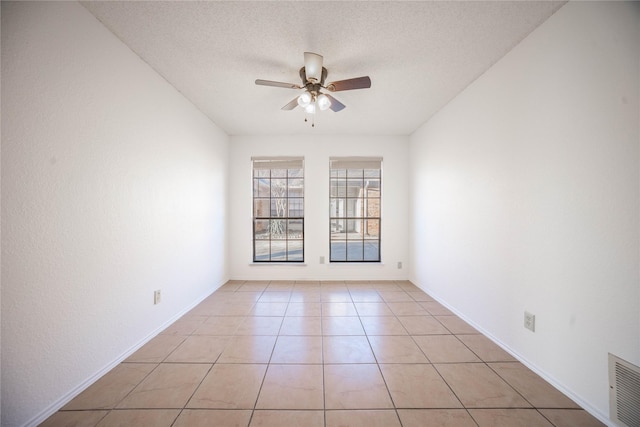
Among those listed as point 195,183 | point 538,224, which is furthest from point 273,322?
point 538,224

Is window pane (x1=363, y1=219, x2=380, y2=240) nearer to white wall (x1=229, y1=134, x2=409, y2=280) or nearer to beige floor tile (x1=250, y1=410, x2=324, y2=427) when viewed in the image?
white wall (x1=229, y1=134, x2=409, y2=280)

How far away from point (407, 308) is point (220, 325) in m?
2.17

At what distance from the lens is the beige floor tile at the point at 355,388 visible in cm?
142

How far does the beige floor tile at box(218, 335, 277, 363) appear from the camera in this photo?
1.85 meters

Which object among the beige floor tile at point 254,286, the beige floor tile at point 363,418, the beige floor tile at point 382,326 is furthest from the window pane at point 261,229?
the beige floor tile at point 363,418

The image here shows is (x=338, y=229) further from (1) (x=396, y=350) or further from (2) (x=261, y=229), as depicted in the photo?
(1) (x=396, y=350)

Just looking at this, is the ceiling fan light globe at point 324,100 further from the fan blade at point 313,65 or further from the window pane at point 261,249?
the window pane at point 261,249

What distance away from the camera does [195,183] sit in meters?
2.96

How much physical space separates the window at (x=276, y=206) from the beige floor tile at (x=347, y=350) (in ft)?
6.84

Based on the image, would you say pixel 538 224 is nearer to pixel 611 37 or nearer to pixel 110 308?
pixel 611 37

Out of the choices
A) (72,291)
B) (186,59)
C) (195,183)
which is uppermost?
(186,59)

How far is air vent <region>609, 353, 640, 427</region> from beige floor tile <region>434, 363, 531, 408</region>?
0.39 meters

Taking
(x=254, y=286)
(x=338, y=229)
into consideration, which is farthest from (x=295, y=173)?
(x=254, y=286)

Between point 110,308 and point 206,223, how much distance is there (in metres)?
1.62
